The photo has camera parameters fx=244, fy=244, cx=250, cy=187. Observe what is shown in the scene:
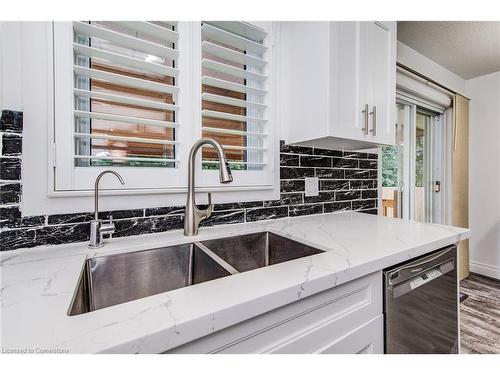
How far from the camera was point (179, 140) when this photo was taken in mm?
1147

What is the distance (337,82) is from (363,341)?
1.12 m

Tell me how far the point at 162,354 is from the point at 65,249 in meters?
0.68

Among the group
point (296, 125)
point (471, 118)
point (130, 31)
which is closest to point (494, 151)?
point (471, 118)

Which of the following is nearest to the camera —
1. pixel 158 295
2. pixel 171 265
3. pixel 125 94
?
pixel 158 295

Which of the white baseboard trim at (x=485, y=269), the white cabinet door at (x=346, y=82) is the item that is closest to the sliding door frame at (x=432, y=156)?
the white baseboard trim at (x=485, y=269)

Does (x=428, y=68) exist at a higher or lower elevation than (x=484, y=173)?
higher

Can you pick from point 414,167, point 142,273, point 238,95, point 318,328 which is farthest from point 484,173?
point 142,273

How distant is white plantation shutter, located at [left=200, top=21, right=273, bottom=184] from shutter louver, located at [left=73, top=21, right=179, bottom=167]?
0.56 feet

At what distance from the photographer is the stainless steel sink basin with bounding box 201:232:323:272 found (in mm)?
1046

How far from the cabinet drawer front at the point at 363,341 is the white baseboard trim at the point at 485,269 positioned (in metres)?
3.11

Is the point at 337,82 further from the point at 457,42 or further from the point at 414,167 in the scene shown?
the point at 414,167

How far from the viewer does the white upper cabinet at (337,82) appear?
1.22 m
